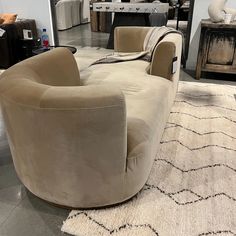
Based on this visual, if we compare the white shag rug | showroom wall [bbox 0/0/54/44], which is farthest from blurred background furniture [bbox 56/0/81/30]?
the white shag rug

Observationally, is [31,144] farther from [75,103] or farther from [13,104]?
[75,103]

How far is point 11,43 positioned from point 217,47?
2863mm

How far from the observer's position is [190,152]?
72.9 inches

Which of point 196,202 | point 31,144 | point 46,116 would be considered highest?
point 46,116

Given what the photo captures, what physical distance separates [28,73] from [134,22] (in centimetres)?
346

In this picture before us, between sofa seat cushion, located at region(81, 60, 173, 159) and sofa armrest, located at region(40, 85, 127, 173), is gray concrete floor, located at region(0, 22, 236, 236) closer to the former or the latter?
sofa armrest, located at region(40, 85, 127, 173)

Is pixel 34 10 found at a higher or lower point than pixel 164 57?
higher

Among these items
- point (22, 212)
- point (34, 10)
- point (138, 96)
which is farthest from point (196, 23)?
point (22, 212)

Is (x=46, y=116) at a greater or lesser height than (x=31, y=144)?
greater

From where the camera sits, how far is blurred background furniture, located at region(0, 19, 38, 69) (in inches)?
147

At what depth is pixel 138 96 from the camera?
1675mm

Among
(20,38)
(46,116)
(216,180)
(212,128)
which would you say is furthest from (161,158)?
(20,38)

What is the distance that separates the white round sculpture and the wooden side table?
0.27 ft

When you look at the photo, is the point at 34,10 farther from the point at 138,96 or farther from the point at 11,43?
the point at 138,96
